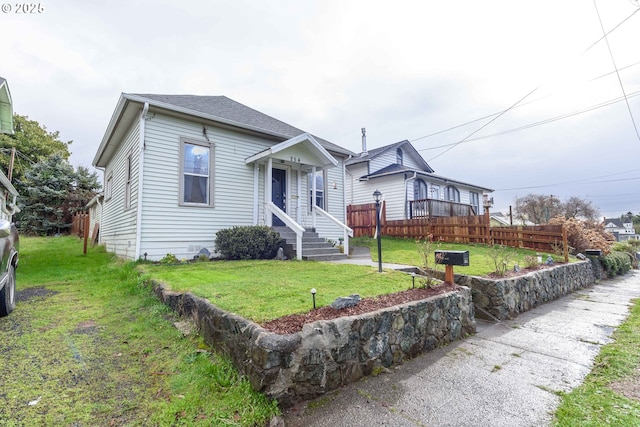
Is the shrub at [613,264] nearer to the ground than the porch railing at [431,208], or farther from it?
nearer to the ground

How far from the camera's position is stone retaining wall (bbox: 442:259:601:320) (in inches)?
199

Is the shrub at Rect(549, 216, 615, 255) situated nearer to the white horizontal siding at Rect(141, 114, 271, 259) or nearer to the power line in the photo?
the power line

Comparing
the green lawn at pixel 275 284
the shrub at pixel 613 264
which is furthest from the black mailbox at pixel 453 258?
the shrub at pixel 613 264

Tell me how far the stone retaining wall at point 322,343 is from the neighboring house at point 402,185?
Result: 11543mm

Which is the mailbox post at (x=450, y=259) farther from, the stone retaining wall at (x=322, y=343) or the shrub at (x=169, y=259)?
the shrub at (x=169, y=259)

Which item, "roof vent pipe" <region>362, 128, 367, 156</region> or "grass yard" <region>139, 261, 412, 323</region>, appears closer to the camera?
"grass yard" <region>139, 261, 412, 323</region>

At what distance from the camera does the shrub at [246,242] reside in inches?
307

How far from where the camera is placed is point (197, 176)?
27.2ft

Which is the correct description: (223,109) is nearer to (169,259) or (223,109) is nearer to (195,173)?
(195,173)

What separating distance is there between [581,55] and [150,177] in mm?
14285

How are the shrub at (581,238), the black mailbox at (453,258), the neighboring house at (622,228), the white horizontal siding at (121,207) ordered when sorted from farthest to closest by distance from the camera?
the neighboring house at (622,228)
the shrub at (581,238)
the white horizontal siding at (121,207)
the black mailbox at (453,258)

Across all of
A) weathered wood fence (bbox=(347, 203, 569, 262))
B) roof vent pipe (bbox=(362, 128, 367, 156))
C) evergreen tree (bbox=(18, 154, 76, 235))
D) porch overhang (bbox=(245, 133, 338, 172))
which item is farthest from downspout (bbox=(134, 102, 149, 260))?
evergreen tree (bbox=(18, 154, 76, 235))

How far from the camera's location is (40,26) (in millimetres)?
7734

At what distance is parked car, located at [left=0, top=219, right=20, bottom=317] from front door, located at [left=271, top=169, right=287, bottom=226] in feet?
21.2
